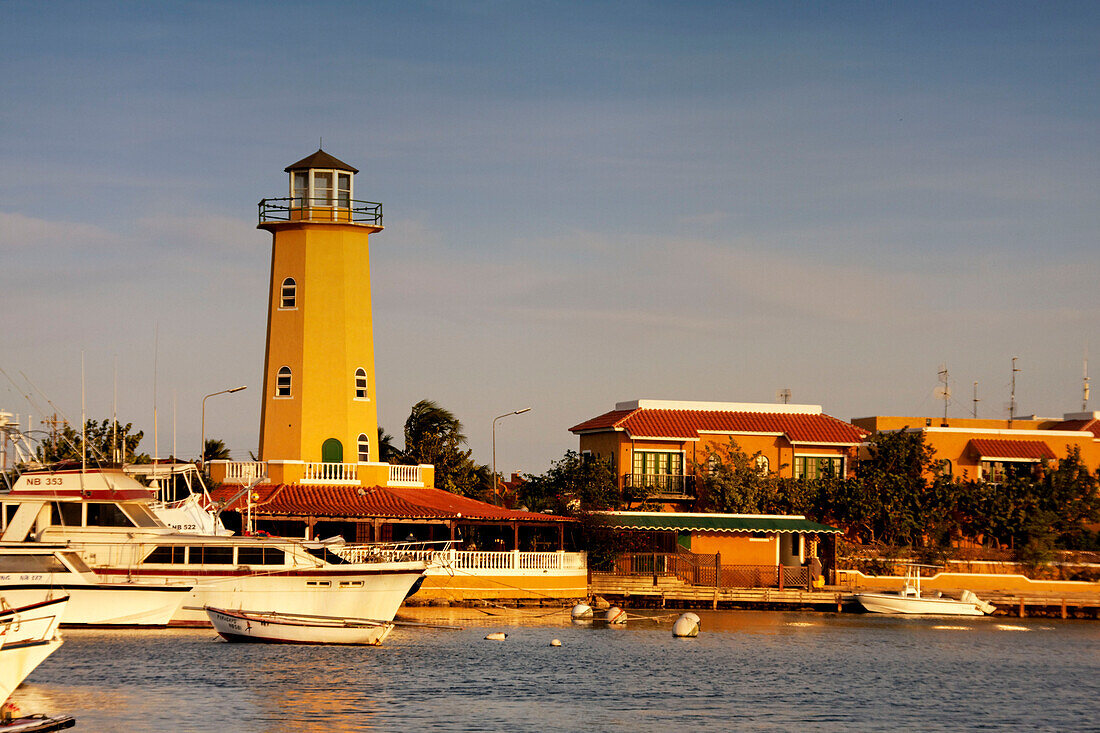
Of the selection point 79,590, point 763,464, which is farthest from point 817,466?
point 79,590

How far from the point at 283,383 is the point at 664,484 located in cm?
1759

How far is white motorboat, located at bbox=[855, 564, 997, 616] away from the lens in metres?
53.9

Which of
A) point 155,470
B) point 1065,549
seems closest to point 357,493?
point 155,470

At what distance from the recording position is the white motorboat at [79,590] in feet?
126

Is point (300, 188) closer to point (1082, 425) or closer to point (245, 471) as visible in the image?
point (245, 471)

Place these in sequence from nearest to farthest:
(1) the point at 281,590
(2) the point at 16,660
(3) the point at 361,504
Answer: (2) the point at 16,660
(1) the point at 281,590
(3) the point at 361,504

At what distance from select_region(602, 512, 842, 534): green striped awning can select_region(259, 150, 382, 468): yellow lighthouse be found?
9.81 meters

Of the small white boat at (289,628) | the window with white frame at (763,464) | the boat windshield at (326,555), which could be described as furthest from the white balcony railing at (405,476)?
the window with white frame at (763,464)

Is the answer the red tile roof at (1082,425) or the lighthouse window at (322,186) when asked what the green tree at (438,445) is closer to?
the lighthouse window at (322,186)

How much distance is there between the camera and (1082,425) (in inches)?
2795

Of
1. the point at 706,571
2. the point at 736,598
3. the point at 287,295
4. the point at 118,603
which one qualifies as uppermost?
the point at 287,295

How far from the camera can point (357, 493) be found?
169 feet

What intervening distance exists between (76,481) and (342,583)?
762 cm

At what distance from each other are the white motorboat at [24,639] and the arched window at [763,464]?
41041mm
